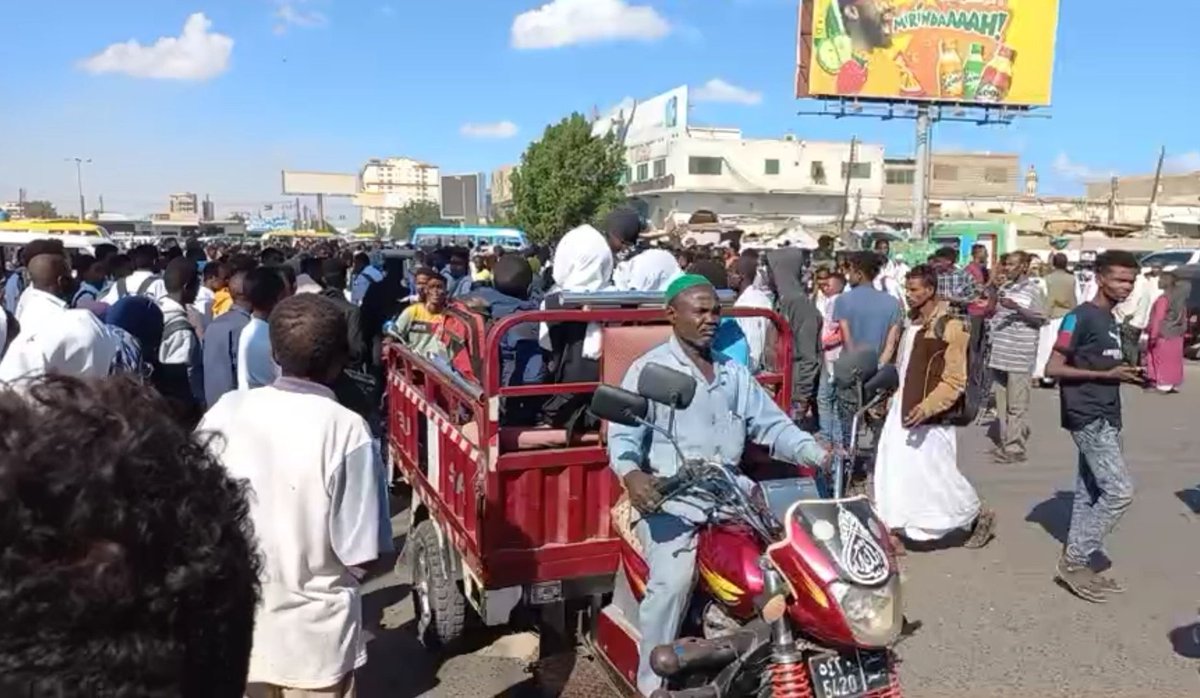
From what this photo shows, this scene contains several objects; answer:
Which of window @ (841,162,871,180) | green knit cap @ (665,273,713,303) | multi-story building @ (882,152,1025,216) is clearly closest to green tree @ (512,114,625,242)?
window @ (841,162,871,180)

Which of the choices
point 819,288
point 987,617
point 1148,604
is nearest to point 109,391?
point 987,617

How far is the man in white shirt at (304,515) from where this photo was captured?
2543 mm

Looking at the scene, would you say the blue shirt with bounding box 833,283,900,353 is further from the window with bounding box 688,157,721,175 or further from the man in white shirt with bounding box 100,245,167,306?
the window with bounding box 688,157,721,175

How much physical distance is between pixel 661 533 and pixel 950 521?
3466mm

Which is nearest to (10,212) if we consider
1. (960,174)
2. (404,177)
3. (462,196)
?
(462,196)

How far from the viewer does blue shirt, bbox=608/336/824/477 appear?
3457 mm

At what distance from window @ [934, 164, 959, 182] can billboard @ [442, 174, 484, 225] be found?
32551 millimetres

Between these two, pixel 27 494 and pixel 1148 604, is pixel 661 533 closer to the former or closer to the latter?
pixel 27 494

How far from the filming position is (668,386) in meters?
2.75

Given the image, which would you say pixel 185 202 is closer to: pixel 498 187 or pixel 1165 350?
pixel 498 187

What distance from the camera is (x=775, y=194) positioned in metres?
60.8

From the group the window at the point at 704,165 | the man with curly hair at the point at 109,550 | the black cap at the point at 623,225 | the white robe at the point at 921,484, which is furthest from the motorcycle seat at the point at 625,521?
the window at the point at 704,165

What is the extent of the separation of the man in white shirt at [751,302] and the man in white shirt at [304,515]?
2.61 meters

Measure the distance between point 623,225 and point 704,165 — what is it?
2164 inches
